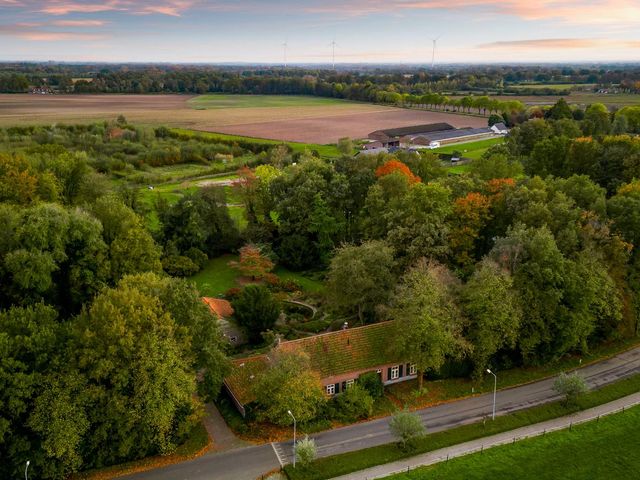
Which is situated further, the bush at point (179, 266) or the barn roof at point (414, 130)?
the barn roof at point (414, 130)

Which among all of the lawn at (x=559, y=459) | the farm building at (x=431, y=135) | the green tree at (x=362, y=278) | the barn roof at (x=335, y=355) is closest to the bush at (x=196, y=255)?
the green tree at (x=362, y=278)

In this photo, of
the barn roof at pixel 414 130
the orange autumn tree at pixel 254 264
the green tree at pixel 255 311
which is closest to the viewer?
the green tree at pixel 255 311

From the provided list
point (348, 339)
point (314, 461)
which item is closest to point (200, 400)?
point (314, 461)

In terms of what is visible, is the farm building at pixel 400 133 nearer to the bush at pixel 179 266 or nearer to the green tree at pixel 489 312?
the bush at pixel 179 266

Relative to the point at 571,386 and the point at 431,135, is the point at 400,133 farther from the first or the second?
the point at 571,386

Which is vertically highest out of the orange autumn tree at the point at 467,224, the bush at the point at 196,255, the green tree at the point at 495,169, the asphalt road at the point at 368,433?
the green tree at the point at 495,169

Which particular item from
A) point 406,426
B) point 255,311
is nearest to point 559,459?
point 406,426

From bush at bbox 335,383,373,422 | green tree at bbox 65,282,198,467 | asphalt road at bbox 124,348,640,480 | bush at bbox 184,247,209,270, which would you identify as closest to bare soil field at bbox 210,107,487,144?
bush at bbox 184,247,209,270
